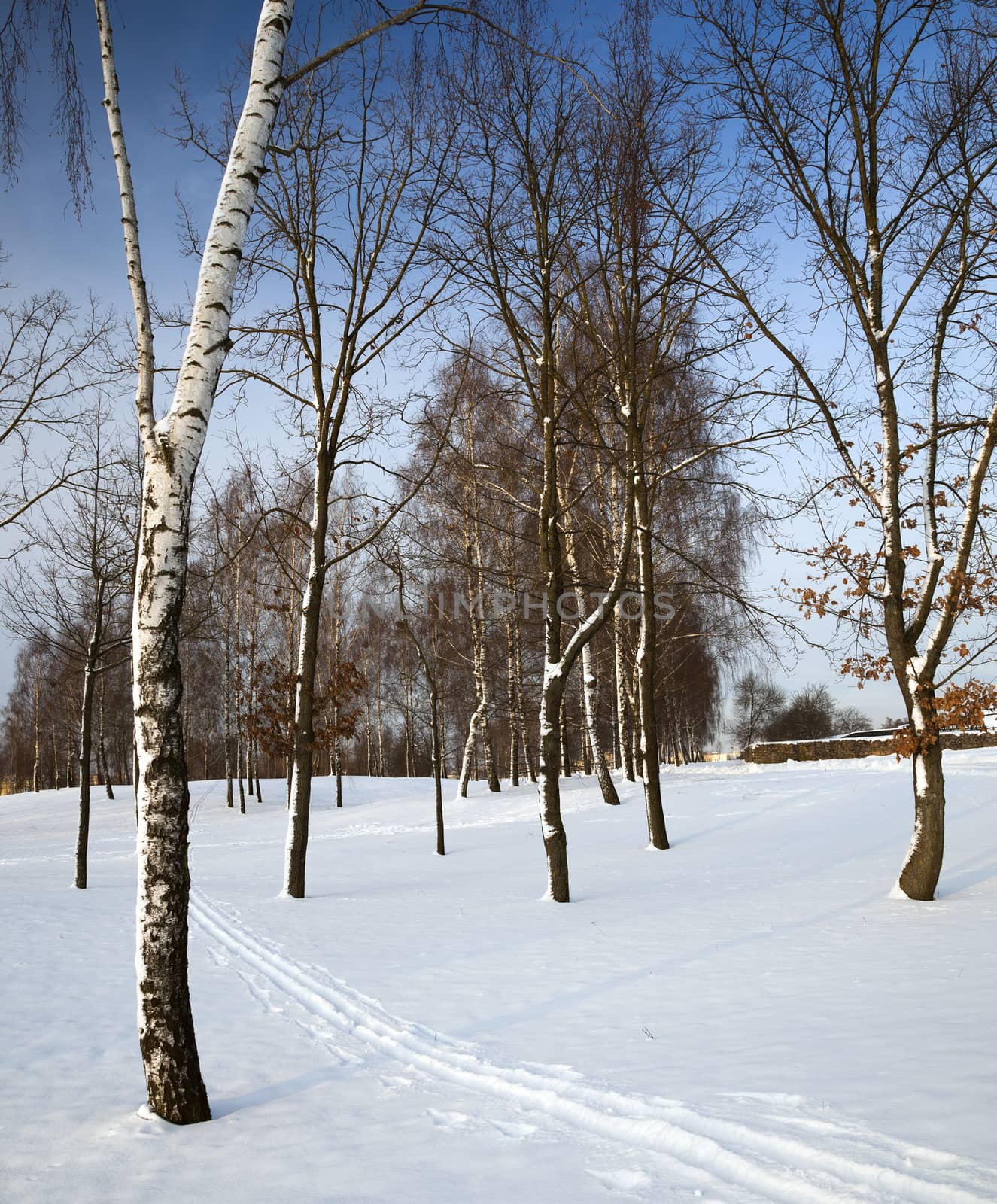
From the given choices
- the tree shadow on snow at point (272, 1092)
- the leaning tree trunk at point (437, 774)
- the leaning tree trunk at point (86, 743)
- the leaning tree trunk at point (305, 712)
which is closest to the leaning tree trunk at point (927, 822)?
the tree shadow on snow at point (272, 1092)

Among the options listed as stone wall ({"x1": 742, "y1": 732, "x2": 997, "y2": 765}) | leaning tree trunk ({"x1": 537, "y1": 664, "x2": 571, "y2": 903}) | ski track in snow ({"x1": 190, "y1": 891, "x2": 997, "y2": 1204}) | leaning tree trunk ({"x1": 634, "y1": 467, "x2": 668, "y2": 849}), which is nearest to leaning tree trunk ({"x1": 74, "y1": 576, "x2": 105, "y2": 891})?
leaning tree trunk ({"x1": 537, "y1": 664, "x2": 571, "y2": 903})

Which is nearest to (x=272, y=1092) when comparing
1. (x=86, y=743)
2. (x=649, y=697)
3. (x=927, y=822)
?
(x=927, y=822)

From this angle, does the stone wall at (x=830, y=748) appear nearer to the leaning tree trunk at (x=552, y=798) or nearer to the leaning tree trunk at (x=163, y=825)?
the leaning tree trunk at (x=552, y=798)

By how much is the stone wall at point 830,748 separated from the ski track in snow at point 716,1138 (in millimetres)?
21006

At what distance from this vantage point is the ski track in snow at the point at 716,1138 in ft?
9.59

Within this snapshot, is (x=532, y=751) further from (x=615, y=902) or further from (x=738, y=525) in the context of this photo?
(x=615, y=902)

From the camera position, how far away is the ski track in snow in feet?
9.59

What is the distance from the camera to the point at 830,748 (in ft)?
83.3

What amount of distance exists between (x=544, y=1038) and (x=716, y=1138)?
1917mm

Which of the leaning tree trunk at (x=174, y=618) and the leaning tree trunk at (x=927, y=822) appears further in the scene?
the leaning tree trunk at (x=927, y=822)

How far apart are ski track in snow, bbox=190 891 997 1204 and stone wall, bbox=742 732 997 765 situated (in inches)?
827

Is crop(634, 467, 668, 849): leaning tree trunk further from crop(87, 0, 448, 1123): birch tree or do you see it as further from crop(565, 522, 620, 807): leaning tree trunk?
crop(87, 0, 448, 1123): birch tree

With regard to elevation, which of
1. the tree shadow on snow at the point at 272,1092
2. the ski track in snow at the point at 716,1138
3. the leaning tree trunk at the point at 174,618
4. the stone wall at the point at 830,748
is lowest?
the tree shadow on snow at the point at 272,1092

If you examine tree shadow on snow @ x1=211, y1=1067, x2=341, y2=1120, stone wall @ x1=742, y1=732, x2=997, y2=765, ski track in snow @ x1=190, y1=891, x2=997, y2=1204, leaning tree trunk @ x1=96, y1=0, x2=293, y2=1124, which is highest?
leaning tree trunk @ x1=96, y1=0, x2=293, y2=1124
